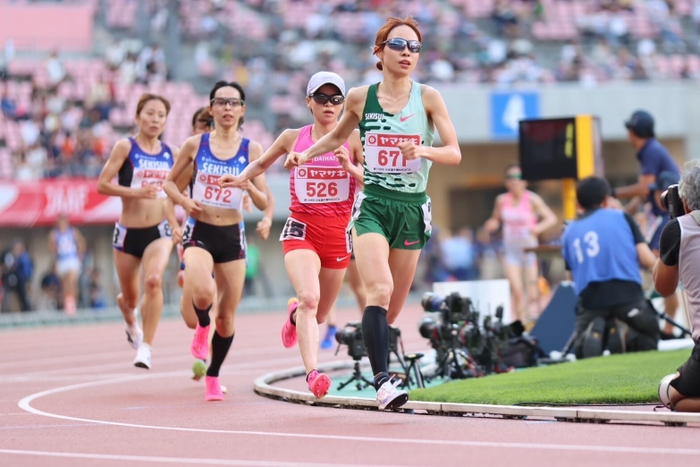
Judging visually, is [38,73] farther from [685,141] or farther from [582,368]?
[582,368]

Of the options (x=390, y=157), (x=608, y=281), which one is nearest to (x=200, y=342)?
(x=390, y=157)

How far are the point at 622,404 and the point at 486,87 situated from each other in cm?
2596

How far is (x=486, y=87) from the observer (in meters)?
34.1

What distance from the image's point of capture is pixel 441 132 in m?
8.50

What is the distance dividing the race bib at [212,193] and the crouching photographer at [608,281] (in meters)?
3.61

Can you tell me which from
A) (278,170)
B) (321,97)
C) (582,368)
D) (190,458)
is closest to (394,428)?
(190,458)

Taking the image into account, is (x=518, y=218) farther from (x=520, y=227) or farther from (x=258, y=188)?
(x=258, y=188)

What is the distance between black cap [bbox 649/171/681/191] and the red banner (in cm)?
1597

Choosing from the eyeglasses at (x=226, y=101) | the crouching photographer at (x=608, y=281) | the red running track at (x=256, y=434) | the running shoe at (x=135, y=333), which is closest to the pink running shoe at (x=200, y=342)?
the red running track at (x=256, y=434)

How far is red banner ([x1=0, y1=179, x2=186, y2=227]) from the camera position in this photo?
27562mm

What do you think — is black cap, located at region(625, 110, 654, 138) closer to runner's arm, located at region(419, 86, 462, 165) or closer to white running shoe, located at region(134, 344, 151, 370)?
white running shoe, located at region(134, 344, 151, 370)

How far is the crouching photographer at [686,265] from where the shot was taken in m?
7.70

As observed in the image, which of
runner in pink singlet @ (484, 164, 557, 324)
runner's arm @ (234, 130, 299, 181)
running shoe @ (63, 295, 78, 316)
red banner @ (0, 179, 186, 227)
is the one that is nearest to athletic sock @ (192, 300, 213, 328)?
runner's arm @ (234, 130, 299, 181)

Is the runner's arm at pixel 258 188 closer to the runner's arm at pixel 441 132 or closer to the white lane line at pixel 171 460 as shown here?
the runner's arm at pixel 441 132
